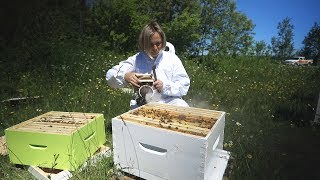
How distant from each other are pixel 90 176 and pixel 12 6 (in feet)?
31.5

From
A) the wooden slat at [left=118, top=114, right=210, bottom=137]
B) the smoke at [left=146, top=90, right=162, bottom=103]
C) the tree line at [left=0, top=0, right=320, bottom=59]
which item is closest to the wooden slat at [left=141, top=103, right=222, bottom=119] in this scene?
the smoke at [left=146, top=90, right=162, bottom=103]

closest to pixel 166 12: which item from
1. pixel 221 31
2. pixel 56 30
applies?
pixel 221 31

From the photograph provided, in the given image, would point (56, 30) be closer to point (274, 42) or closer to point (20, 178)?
point (20, 178)

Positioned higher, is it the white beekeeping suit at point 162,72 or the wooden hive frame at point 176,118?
the white beekeeping suit at point 162,72

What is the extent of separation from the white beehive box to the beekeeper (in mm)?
771

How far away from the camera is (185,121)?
2.19 meters

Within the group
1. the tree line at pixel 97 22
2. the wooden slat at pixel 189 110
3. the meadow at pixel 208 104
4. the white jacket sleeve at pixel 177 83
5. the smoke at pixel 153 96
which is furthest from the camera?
the tree line at pixel 97 22

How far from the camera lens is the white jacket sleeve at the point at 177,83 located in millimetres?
3045

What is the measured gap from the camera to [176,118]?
2248mm

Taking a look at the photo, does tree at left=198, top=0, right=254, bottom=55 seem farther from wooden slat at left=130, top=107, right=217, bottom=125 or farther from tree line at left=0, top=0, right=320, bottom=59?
wooden slat at left=130, top=107, right=217, bottom=125

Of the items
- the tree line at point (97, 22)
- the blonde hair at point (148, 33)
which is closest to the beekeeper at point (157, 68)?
the blonde hair at point (148, 33)

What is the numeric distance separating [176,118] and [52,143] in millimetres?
1060

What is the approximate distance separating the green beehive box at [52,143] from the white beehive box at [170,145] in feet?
1.22

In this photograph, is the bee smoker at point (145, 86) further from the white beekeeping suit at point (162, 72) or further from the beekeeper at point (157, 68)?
the white beekeeping suit at point (162, 72)
